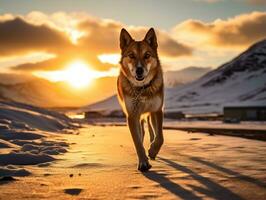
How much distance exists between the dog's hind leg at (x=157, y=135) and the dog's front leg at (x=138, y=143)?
2.19ft

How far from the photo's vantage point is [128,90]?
786 cm

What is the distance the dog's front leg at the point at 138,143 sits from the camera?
20.7ft

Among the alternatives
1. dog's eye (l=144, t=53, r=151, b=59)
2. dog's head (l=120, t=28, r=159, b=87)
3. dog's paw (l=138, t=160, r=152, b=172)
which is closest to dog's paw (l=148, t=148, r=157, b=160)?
dog's head (l=120, t=28, r=159, b=87)

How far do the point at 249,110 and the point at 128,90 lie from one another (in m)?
60.4

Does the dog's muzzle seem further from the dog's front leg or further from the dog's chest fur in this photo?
the dog's front leg

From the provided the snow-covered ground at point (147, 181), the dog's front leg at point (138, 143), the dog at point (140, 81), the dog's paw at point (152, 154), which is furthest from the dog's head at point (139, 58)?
the snow-covered ground at point (147, 181)

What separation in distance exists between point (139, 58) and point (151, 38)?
2.65ft

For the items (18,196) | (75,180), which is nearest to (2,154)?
(75,180)

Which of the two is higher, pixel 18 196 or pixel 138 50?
pixel 138 50

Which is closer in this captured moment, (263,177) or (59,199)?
(59,199)

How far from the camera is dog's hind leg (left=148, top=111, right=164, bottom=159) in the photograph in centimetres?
800

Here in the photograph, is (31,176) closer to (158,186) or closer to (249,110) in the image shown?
(158,186)

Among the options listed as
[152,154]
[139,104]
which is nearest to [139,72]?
[139,104]

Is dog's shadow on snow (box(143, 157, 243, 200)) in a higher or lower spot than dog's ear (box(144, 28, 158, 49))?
lower
